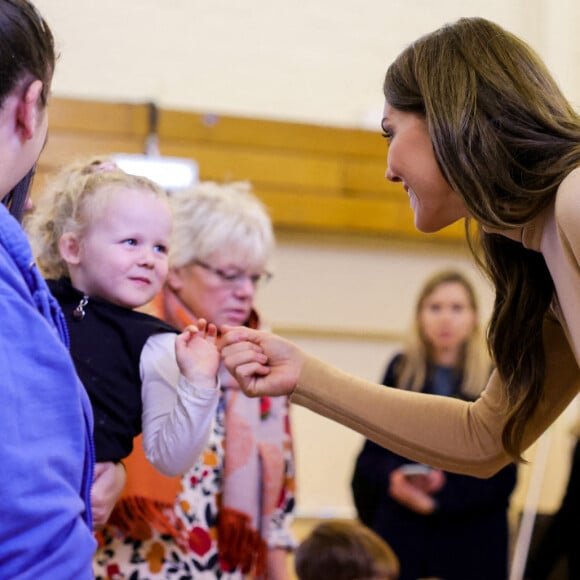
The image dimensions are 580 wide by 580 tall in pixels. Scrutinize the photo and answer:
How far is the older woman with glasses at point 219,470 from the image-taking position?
82.5 inches

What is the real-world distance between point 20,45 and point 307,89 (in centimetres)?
474

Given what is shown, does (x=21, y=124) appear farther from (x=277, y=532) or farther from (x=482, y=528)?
(x=482, y=528)

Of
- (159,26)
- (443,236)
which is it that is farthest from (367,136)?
(159,26)

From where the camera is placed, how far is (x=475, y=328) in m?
3.91

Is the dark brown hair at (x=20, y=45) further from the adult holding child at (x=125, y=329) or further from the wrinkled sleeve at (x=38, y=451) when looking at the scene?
the adult holding child at (x=125, y=329)

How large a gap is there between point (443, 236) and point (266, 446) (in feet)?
11.5

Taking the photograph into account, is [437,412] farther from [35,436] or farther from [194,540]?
[35,436]

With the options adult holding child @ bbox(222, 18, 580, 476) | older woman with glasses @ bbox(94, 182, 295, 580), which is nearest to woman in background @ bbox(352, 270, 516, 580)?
older woman with glasses @ bbox(94, 182, 295, 580)

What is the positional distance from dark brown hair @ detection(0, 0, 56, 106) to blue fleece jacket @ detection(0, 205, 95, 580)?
0.16 metres

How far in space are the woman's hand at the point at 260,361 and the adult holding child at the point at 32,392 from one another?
0.53 meters

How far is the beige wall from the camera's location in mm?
5492

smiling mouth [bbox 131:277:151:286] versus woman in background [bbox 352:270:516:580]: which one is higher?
smiling mouth [bbox 131:277:151:286]

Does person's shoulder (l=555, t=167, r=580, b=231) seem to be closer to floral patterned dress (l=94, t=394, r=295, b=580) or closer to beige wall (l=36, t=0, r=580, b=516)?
floral patterned dress (l=94, t=394, r=295, b=580)

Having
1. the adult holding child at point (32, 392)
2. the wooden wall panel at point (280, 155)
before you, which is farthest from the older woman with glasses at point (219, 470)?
the wooden wall panel at point (280, 155)
